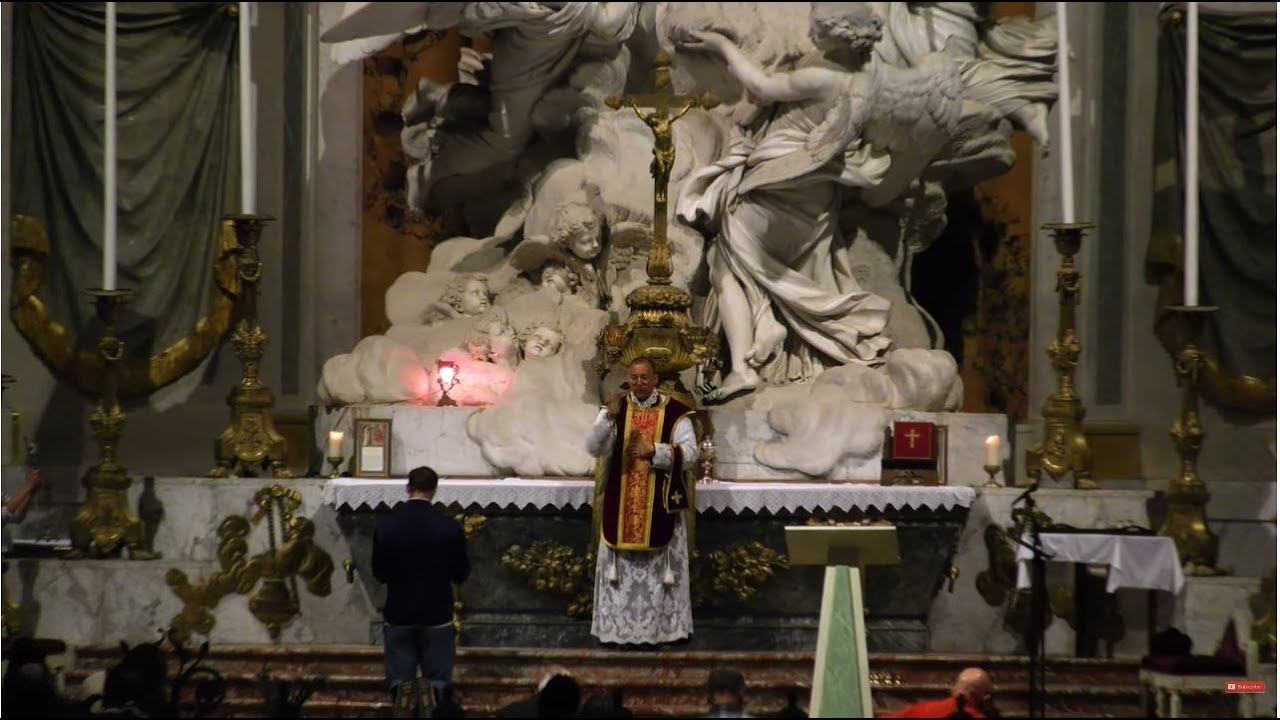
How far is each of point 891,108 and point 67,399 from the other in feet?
15.7

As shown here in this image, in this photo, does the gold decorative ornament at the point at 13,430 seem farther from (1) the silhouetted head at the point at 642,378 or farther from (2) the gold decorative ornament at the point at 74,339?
(1) the silhouetted head at the point at 642,378

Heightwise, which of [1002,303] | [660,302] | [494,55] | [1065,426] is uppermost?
[494,55]

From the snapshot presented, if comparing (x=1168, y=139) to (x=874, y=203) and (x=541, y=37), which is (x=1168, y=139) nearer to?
(x=874, y=203)

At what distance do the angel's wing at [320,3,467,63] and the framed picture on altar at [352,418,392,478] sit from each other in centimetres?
217

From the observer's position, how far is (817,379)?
11.4 metres

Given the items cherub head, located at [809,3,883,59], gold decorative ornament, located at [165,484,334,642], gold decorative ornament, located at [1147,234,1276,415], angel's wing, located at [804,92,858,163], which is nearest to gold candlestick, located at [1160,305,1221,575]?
gold decorative ornament, located at [1147,234,1276,415]

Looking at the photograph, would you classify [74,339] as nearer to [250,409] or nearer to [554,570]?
[250,409]

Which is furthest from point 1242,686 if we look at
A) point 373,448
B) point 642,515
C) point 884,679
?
point 373,448

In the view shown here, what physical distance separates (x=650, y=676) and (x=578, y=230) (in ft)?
8.87

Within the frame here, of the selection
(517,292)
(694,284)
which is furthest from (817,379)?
(517,292)

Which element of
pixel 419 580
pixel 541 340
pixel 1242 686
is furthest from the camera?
pixel 541 340

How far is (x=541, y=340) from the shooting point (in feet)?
37.3

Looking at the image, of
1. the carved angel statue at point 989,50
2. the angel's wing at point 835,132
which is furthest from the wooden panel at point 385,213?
the carved angel statue at point 989,50

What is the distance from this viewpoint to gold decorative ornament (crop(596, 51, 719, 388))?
10625 millimetres
